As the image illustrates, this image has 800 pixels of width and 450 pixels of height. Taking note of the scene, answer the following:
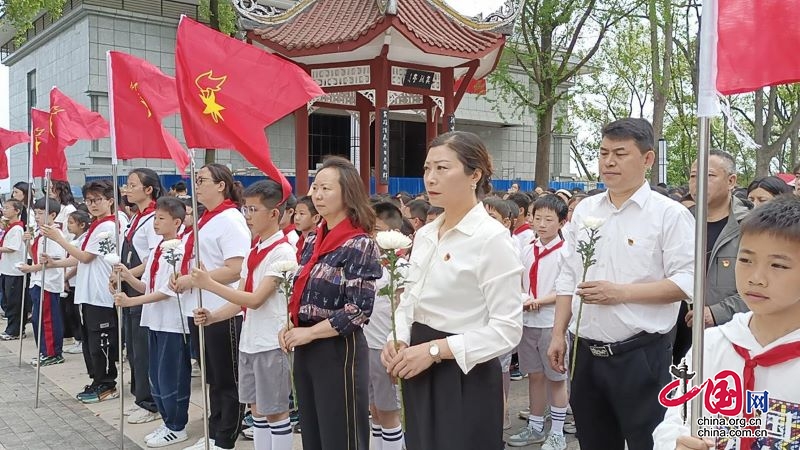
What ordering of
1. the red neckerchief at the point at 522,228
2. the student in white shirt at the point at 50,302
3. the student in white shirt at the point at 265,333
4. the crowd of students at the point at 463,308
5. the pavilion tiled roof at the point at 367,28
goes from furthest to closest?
the pavilion tiled roof at the point at 367,28
the student in white shirt at the point at 50,302
the red neckerchief at the point at 522,228
the student in white shirt at the point at 265,333
the crowd of students at the point at 463,308

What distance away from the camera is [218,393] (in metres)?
4.14

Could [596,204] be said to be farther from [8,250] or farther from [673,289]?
[8,250]

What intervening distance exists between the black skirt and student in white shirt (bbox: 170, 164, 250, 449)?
1.90 meters

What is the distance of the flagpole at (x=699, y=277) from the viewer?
5.27ft

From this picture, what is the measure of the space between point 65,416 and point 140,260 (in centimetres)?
139

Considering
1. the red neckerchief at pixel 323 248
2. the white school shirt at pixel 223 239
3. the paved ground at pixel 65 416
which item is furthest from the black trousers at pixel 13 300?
the red neckerchief at pixel 323 248

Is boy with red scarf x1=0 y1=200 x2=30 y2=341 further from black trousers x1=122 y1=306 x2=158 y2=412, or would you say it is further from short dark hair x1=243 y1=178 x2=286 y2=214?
short dark hair x1=243 y1=178 x2=286 y2=214

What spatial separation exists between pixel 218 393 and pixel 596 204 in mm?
2621

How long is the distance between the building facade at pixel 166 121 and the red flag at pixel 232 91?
9.14m

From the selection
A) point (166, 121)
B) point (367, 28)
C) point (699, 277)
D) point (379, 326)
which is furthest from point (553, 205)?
point (166, 121)

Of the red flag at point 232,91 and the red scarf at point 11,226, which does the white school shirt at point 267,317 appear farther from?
the red scarf at point 11,226

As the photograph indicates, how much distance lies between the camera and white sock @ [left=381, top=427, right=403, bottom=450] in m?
3.87

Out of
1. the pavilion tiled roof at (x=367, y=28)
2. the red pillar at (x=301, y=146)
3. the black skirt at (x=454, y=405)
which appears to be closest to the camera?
the black skirt at (x=454, y=405)

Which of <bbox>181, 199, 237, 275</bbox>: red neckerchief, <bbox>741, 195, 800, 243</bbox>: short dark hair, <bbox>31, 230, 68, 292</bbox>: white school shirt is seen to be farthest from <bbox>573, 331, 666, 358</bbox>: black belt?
<bbox>31, 230, 68, 292</bbox>: white school shirt
